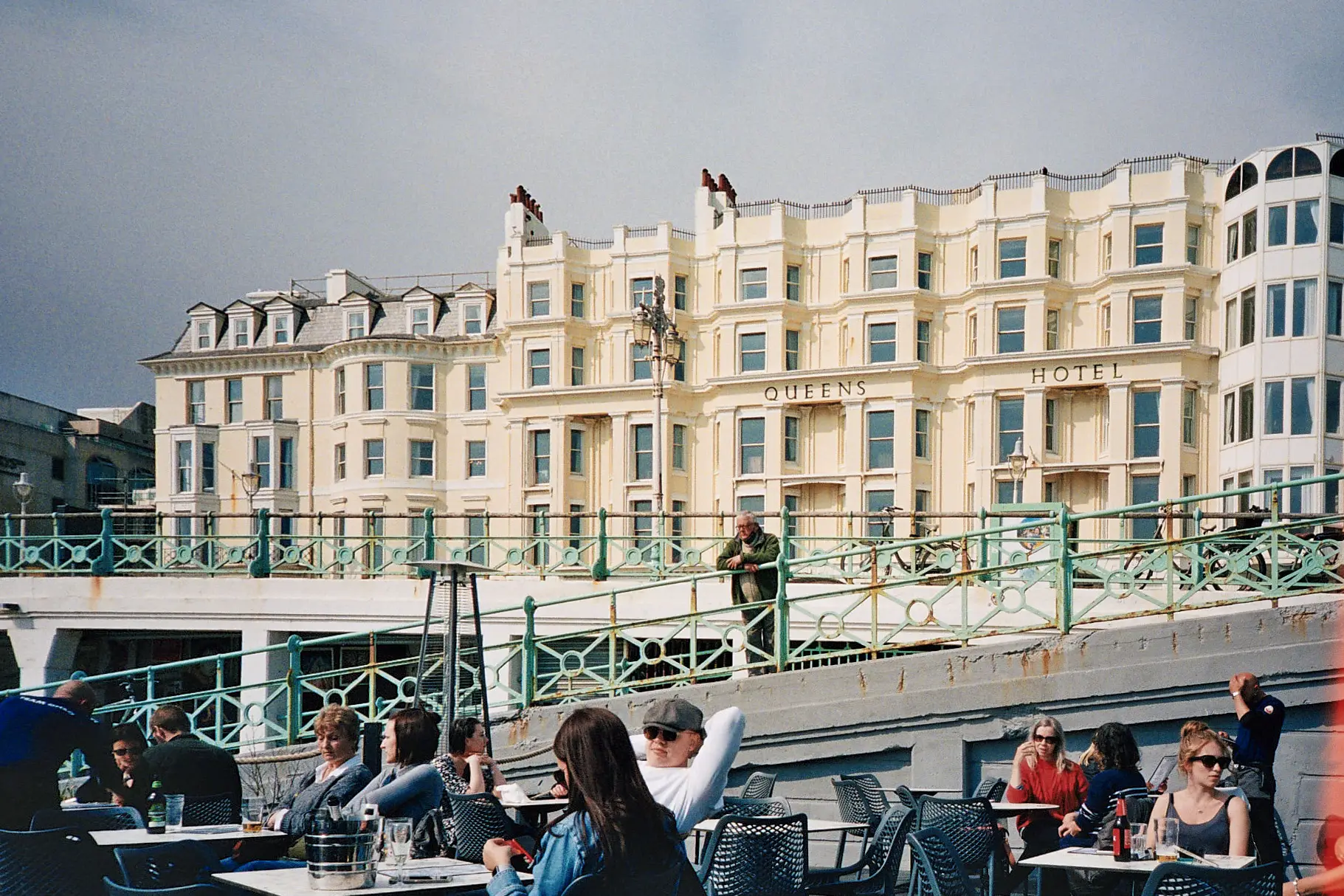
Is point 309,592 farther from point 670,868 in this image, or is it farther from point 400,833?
point 670,868

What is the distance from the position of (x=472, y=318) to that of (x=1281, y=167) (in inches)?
1012

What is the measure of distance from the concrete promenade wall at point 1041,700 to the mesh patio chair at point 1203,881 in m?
3.64

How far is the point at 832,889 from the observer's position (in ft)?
22.1

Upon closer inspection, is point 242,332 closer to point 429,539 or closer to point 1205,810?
point 429,539

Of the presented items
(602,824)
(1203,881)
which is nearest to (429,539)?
(1203,881)

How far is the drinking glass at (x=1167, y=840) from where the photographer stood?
5.93 m

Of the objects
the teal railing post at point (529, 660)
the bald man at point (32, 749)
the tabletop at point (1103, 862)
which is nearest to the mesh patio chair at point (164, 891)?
the bald man at point (32, 749)

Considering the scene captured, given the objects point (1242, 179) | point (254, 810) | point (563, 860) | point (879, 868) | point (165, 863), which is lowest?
point (254, 810)

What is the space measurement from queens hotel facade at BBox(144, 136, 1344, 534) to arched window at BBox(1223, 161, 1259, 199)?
0.09 meters

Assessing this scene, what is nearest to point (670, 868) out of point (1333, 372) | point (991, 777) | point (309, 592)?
point (991, 777)

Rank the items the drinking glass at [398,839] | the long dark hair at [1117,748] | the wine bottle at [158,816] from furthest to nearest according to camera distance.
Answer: the long dark hair at [1117,748] < the wine bottle at [158,816] < the drinking glass at [398,839]

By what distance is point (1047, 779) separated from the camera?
791 cm

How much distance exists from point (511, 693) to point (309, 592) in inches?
331

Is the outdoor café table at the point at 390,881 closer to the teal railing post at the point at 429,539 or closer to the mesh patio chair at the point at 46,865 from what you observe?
the mesh patio chair at the point at 46,865
